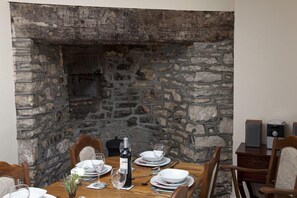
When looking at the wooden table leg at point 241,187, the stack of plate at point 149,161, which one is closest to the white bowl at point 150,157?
the stack of plate at point 149,161

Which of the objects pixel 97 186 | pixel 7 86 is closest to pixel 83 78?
pixel 7 86

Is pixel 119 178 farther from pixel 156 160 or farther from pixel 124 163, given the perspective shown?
pixel 156 160

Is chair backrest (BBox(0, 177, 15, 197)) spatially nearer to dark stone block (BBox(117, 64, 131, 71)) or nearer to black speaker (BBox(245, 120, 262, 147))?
black speaker (BBox(245, 120, 262, 147))

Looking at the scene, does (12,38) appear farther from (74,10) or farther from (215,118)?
(215,118)

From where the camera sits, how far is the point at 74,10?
3.36 m

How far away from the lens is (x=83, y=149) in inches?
118

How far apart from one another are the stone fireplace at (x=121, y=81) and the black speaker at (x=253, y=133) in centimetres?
→ 48

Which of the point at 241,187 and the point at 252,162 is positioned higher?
the point at 252,162

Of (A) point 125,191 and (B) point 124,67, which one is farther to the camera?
(B) point 124,67

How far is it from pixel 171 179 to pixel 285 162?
110cm

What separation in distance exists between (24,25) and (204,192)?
2.14 meters

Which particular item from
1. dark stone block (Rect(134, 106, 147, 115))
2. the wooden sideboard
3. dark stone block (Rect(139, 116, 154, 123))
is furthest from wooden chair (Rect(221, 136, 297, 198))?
dark stone block (Rect(134, 106, 147, 115))

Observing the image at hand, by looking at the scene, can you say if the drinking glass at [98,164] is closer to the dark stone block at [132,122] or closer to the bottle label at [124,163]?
the bottle label at [124,163]

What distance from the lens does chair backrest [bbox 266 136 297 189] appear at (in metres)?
2.82
